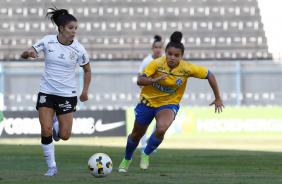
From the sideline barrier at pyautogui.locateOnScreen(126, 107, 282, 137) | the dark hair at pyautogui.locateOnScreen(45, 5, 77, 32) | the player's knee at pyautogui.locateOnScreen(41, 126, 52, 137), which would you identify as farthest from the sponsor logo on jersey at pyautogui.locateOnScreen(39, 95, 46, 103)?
the sideline barrier at pyautogui.locateOnScreen(126, 107, 282, 137)

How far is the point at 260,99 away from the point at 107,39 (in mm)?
6663

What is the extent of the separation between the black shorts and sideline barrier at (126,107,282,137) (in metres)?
12.5

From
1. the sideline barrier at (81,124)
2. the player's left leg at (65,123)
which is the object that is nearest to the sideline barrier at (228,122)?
the sideline barrier at (81,124)

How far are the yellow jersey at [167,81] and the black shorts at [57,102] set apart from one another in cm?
91

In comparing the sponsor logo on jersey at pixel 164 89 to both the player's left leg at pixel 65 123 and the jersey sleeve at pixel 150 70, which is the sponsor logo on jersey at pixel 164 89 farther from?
the player's left leg at pixel 65 123

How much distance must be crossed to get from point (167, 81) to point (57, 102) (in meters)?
1.37

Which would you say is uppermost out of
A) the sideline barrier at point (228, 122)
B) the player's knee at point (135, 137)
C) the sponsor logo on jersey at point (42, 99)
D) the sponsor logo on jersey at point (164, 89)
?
the sponsor logo on jersey at point (164, 89)

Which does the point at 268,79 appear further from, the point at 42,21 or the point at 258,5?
the point at 42,21

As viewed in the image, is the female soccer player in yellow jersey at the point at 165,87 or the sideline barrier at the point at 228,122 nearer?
the female soccer player in yellow jersey at the point at 165,87

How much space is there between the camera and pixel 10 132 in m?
19.5

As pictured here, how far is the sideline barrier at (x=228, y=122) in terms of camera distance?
20.0 metres

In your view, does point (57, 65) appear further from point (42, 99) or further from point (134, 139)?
point (134, 139)

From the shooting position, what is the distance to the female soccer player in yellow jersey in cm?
746

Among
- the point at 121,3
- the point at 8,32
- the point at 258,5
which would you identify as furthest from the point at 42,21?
the point at 258,5
